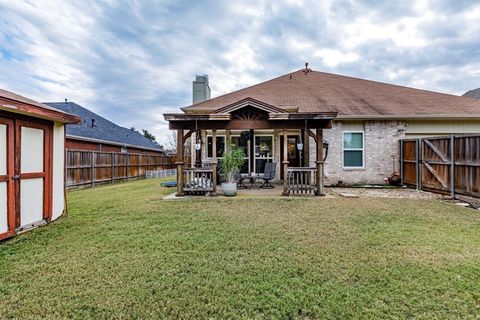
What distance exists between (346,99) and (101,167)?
12.5m

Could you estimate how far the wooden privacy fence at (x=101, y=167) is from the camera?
10.6 metres

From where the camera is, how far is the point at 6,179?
3.97m

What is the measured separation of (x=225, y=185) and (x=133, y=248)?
4.32 m

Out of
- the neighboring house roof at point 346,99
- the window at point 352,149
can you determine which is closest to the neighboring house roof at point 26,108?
the neighboring house roof at point 346,99

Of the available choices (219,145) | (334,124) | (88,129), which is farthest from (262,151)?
(88,129)

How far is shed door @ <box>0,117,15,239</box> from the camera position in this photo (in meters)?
3.91

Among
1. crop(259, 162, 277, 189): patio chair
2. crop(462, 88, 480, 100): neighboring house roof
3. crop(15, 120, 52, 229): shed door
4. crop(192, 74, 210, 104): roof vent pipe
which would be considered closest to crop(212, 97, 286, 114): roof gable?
crop(259, 162, 277, 189): patio chair

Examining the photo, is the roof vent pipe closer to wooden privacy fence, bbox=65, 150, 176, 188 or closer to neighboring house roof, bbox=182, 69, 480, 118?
neighboring house roof, bbox=182, 69, 480, 118

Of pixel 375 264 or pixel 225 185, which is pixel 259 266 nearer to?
pixel 375 264

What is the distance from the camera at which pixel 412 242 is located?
Answer: 12.4 feet

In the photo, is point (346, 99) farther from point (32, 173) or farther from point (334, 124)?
point (32, 173)

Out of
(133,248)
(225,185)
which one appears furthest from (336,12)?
(133,248)

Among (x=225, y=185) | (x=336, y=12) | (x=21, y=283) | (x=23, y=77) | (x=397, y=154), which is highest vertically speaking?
(x=336, y=12)

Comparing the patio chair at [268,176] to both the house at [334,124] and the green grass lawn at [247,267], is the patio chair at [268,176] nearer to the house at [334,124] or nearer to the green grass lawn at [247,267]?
the house at [334,124]
